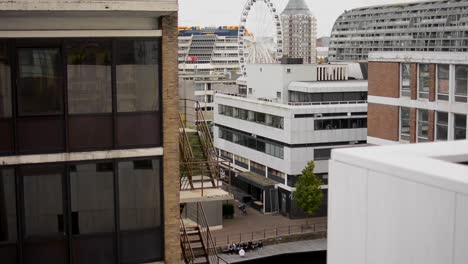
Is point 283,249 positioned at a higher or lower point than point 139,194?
lower

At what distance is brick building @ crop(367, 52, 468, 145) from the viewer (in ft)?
134

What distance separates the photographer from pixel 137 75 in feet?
38.2

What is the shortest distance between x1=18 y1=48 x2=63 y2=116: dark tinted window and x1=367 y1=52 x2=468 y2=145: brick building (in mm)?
31563

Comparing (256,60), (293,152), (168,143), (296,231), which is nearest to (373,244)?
(168,143)

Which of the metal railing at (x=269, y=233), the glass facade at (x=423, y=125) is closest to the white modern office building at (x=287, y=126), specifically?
the metal railing at (x=269, y=233)

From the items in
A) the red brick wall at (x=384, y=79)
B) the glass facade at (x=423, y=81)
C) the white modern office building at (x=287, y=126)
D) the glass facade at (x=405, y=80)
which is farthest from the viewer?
the white modern office building at (x=287, y=126)

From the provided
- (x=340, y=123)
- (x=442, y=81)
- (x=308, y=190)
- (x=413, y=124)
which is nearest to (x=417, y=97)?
(x=413, y=124)

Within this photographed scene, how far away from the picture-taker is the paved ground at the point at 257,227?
54344 mm

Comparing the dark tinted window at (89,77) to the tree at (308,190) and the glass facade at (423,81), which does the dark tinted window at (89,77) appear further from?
the tree at (308,190)

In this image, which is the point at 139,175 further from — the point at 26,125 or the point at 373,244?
the point at 373,244

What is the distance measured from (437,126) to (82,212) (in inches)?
1343

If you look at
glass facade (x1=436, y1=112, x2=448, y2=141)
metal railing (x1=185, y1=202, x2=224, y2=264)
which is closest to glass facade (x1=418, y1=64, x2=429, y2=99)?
glass facade (x1=436, y1=112, x2=448, y2=141)

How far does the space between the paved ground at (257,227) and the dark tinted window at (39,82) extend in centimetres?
4145

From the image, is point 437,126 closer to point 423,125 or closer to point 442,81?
point 423,125
